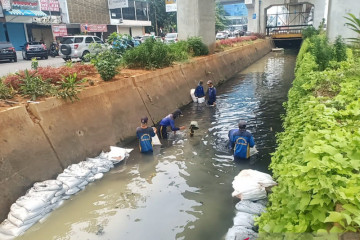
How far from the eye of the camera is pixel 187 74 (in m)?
14.7

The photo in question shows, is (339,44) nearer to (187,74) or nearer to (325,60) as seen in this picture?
(325,60)

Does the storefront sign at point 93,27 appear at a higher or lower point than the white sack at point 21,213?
higher

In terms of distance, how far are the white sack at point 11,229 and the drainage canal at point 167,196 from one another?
0.09m

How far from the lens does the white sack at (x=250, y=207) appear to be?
5160 mm

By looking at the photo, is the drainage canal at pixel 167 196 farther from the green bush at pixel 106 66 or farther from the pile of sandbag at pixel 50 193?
the green bush at pixel 106 66

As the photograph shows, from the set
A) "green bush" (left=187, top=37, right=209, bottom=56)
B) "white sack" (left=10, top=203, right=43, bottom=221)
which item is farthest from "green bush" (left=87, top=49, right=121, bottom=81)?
"green bush" (left=187, top=37, right=209, bottom=56)

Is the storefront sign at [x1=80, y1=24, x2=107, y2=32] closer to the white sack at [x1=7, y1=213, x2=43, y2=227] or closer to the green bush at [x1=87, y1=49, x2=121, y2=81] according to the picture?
the green bush at [x1=87, y1=49, x2=121, y2=81]

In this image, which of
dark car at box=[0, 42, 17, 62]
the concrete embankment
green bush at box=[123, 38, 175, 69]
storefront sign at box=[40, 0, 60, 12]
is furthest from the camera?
storefront sign at box=[40, 0, 60, 12]

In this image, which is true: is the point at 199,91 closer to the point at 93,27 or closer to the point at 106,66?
the point at 106,66

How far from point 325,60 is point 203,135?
5816 millimetres

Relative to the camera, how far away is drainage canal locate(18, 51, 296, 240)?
5.11 m

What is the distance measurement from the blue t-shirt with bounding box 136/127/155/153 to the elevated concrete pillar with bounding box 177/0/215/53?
1157 cm

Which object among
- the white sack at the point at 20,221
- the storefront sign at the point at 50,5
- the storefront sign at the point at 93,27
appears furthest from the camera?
the storefront sign at the point at 93,27

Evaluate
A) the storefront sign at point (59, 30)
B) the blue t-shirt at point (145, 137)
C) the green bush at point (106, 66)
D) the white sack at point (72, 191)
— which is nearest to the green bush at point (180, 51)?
the green bush at point (106, 66)
